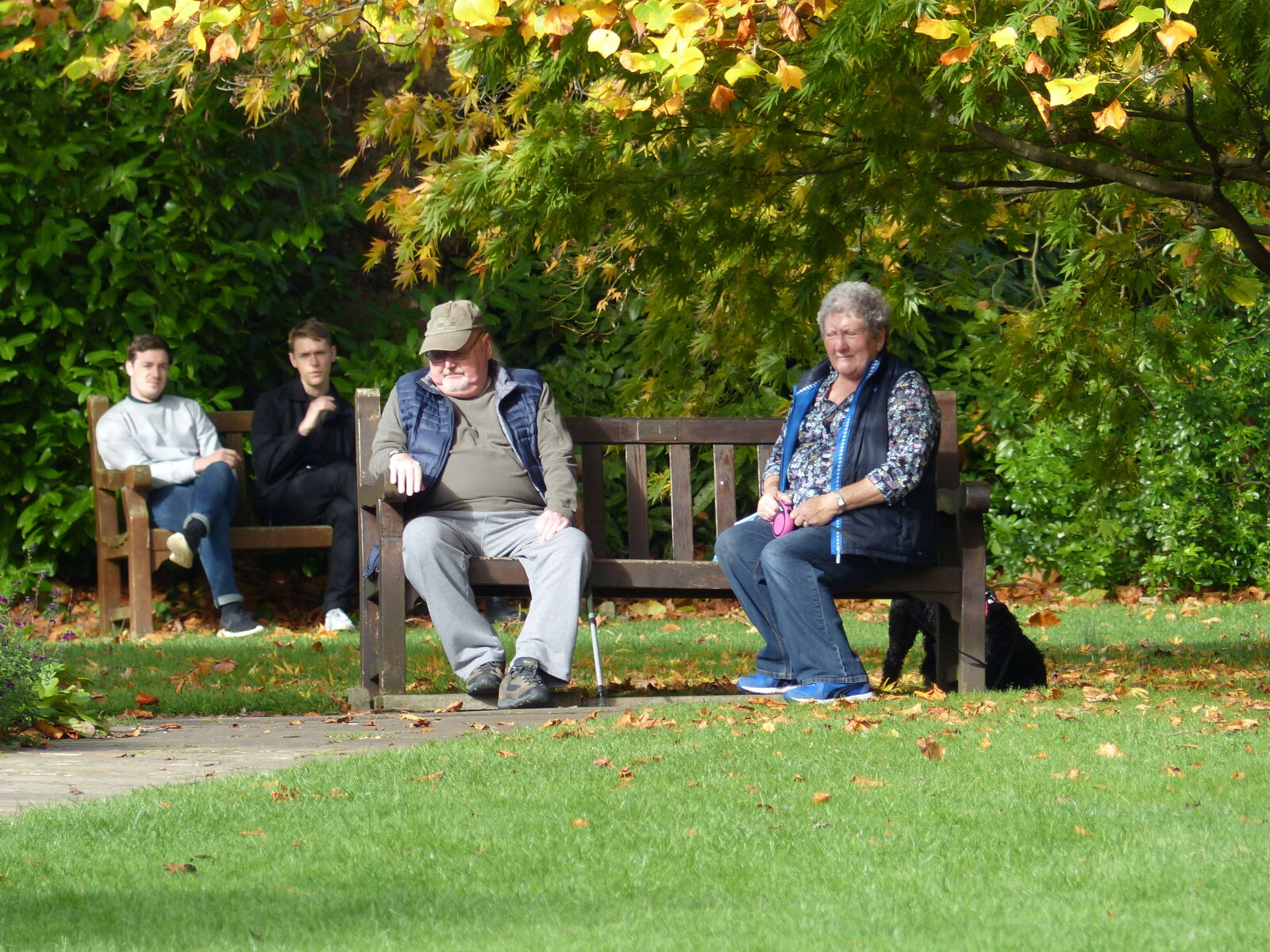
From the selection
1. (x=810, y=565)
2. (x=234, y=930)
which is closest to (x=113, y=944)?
(x=234, y=930)

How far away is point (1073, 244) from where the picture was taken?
7566 mm

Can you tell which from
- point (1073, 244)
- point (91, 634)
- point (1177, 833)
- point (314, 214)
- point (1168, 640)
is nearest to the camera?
point (1177, 833)

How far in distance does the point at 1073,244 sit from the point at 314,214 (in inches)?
195

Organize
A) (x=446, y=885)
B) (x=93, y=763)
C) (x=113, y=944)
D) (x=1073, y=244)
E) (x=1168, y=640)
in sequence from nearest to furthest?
(x=113, y=944), (x=446, y=885), (x=93, y=763), (x=1073, y=244), (x=1168, y=640)

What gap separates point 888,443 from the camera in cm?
619

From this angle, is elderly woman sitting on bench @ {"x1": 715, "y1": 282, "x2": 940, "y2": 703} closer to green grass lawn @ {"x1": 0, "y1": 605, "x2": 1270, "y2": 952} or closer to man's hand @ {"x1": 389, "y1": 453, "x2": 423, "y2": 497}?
green grass lawn @ {"x1": 0, "y1": 605, "x2": 1270, "y2": 952}

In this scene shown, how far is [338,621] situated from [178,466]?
1.21 m

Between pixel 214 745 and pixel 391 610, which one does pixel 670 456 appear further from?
pixel 214 745

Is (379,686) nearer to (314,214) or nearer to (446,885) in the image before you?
(446,885)

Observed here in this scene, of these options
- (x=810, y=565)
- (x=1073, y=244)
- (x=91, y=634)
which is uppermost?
(x=1073, y=244)

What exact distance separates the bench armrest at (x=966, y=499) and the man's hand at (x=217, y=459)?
4.57m

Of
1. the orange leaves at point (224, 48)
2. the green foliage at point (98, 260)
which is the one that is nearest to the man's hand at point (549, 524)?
the orange leaves at point (224, 48)

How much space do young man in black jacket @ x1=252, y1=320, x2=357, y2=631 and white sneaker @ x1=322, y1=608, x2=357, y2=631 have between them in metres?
0.12

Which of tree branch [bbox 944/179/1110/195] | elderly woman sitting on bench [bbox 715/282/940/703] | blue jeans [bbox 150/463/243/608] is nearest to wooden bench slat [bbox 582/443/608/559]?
elderly woman sitting on bench [bbox 715/282/940/703]
